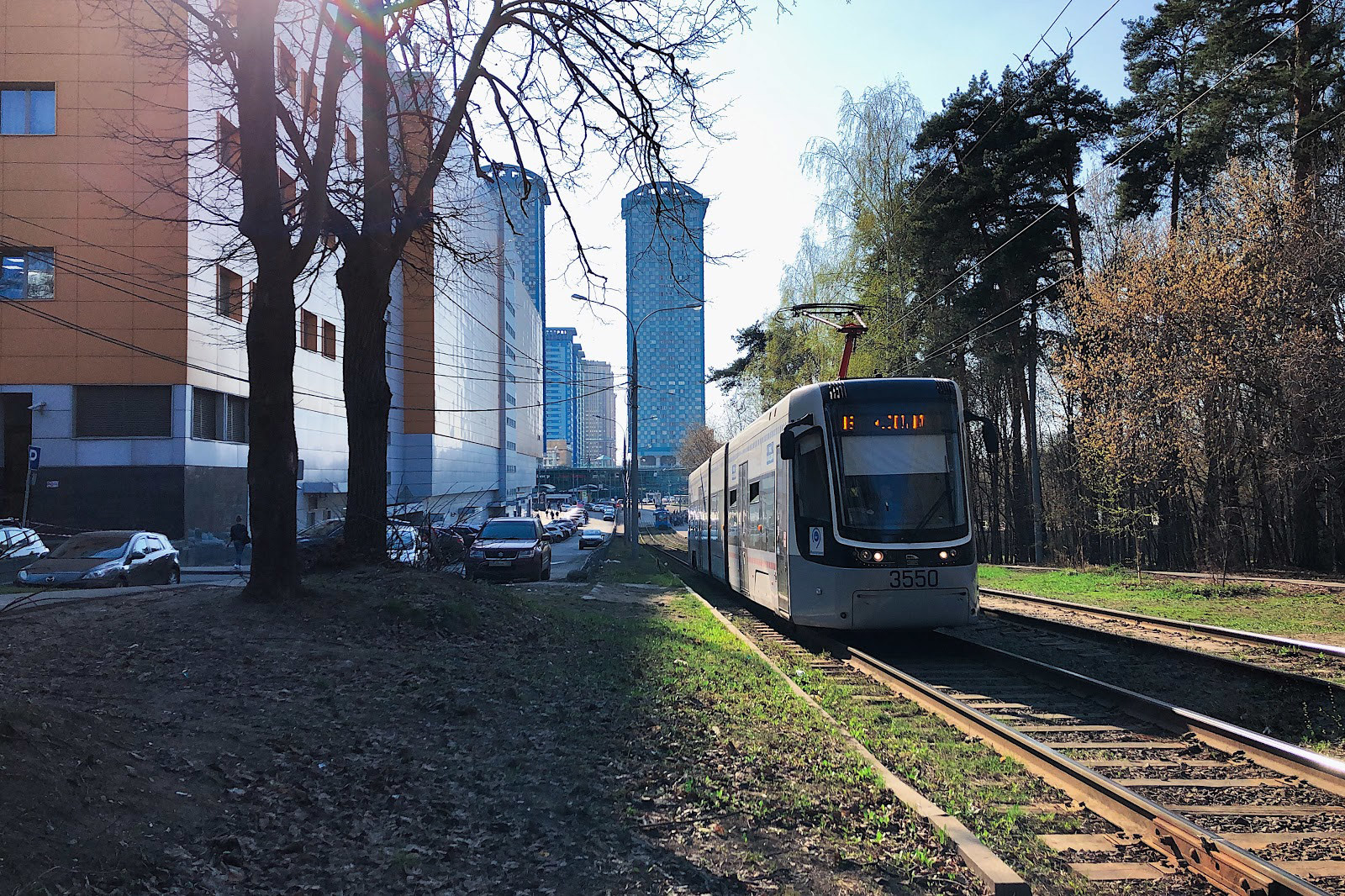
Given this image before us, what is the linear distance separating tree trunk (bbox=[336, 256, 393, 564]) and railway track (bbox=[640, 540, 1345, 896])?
617cm

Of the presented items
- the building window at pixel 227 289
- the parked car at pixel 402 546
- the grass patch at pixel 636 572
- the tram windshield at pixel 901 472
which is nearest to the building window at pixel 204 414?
the building window at pixel 227 289

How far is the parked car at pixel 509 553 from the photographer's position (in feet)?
74.6

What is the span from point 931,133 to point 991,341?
24.1 feet

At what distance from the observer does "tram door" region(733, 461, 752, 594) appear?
1573 centimetres

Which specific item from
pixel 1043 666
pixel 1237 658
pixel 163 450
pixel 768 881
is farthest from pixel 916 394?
pixel 163 450

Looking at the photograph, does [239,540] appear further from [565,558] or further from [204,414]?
[565,558]

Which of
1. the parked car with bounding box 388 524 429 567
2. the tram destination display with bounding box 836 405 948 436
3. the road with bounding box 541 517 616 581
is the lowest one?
the road with bounding box 541 517 616 581

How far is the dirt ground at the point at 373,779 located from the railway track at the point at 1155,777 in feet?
4.37

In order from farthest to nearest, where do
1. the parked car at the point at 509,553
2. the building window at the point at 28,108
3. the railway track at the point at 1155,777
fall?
the building window at the point at 28,108, the parked car at the point at 509,553, the railway track at the point at 1155,777

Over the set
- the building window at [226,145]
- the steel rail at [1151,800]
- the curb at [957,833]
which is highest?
the building window at [226,145]

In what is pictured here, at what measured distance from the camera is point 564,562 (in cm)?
3484

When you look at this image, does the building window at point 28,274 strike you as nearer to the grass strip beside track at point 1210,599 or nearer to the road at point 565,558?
the road at point 565,558

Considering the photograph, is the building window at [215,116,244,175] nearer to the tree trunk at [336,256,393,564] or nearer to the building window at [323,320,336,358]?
the tree trunk at [336,256,393,564]

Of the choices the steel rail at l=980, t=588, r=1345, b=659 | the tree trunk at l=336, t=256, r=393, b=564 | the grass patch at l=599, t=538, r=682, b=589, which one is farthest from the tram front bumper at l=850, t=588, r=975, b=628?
the grass patch at l=599, t=538, r=682, b=589
